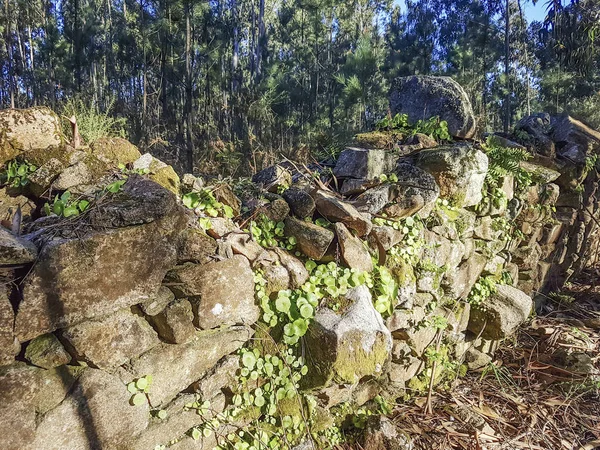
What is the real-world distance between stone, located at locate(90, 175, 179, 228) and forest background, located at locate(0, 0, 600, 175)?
868 cm

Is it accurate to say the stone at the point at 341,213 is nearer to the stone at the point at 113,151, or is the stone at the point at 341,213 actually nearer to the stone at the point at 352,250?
the stone at the point at 352,250

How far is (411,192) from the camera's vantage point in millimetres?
2428

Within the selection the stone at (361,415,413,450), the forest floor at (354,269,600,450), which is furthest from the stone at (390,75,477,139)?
the stone at (361,415,413,450)

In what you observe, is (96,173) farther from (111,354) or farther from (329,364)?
(329,364)

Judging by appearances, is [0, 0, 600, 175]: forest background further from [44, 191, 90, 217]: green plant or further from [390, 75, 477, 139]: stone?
[44, 191, 90, 217]: green plant

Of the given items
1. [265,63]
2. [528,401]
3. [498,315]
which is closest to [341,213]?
[498,315]

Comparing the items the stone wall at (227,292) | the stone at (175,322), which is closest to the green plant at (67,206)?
the stone wall at (227,292)

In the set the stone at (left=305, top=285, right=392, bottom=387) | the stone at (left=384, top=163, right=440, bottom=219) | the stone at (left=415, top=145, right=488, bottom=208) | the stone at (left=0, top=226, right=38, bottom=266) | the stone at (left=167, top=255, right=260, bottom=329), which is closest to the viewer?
the stone at (left=0, top=226, right=38, bottom=266)

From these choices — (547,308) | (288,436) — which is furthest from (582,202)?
(288,436)

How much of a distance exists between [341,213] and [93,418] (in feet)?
4.57

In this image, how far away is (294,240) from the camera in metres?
2.00

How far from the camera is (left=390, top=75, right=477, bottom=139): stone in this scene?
3.36 metres

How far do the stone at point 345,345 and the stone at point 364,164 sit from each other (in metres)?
0.90

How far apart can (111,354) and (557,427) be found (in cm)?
264
